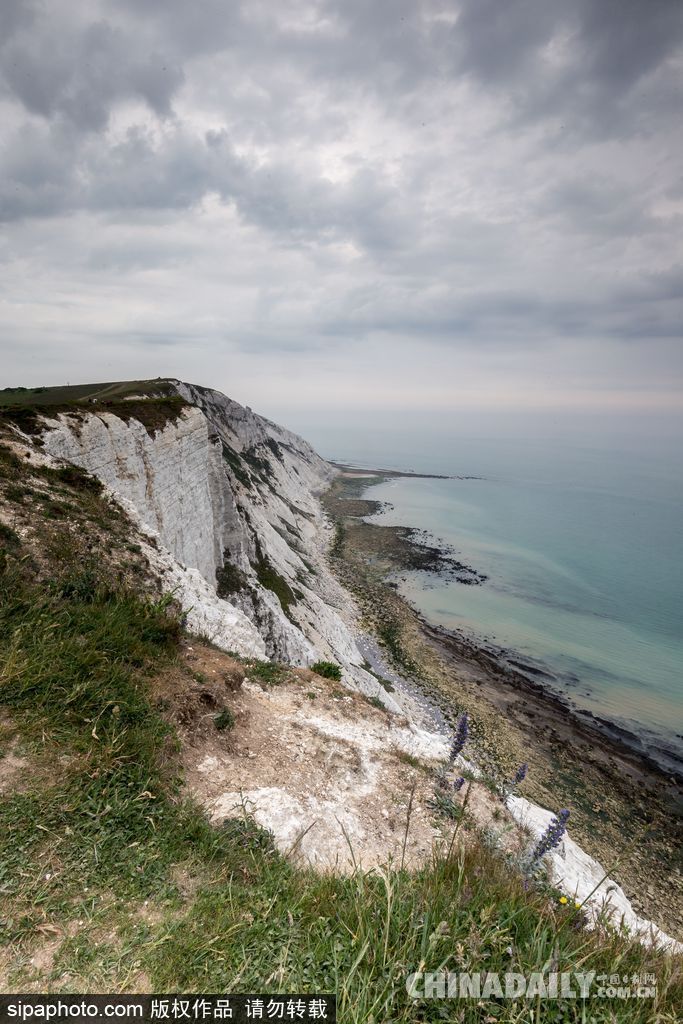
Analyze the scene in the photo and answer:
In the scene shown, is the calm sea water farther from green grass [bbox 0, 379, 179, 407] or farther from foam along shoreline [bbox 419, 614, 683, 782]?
green grass [bbox 0, 379, 179, 407]

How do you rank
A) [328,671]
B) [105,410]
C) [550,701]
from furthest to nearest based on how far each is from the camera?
[550,701] < [105,410] < [328,671]

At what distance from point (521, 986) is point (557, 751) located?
95.6ft

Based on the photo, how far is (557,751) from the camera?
1022 inches

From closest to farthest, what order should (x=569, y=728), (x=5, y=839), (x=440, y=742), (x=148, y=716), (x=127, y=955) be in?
(x=127, y=955), (x=5, y=839), (x=148, y=716), (x=440, y=742), (x=569, y=728)

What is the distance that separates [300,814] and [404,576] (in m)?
49.5

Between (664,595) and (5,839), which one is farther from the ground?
(5,839)

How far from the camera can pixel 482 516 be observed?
10425 cm

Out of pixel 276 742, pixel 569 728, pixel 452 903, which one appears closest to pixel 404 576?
pixel 569 728

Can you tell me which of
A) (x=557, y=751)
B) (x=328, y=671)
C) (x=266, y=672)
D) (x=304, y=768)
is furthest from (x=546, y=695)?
(x=304, y=768)

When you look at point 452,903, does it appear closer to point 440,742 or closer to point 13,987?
point 13,987

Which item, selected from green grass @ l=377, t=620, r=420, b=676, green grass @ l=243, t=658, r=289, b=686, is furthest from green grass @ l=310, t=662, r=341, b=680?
green grass @ l=377, t=620, r=420, b=676

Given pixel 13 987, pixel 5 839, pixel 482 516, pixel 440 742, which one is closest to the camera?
pixel 13 987

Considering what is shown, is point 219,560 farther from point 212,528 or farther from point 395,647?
point 395,647

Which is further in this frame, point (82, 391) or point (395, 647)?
point (82, 391)
